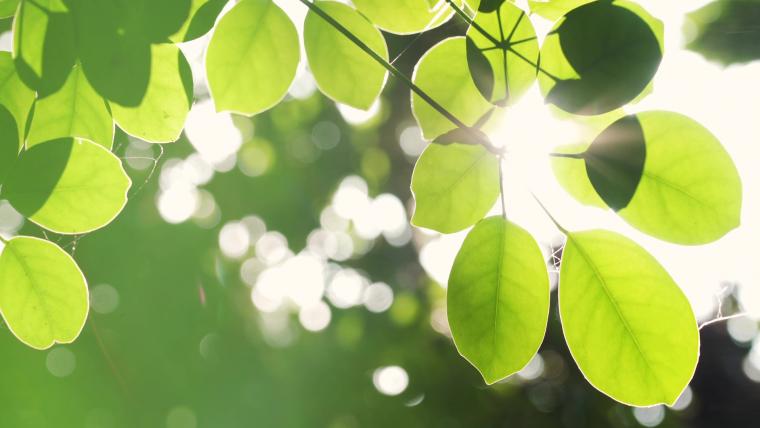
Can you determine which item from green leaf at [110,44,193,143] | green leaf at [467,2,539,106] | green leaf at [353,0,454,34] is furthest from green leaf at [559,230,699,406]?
green leaf at [110,44,193,143]

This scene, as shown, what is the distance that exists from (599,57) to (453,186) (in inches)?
8.9

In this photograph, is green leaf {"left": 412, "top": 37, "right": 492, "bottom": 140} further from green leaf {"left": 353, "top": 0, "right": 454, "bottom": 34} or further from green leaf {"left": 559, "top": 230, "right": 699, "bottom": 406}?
green leaf {"left": 559, "top": 230, "right": 699, "bottom": 406}

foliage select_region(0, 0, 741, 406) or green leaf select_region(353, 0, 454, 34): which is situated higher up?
green leaf select_region(353, 0, 454, 34)

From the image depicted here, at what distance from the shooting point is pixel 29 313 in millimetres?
790

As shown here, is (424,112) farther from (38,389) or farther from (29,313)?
(38,389)

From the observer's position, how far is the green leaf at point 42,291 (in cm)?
78

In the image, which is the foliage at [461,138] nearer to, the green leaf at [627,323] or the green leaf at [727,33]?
the green leaf at [627,323]

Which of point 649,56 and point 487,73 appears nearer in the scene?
point 649,56

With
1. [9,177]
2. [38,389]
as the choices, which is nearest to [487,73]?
[9,177]

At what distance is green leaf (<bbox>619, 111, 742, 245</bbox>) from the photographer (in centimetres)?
66

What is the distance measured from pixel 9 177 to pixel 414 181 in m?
0.50

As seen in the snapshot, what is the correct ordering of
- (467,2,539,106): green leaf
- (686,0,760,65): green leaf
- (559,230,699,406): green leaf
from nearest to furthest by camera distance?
(559,230,699,406): green leaf, (467,2,539,106): green leaf, (686,0,760,65): green leaf

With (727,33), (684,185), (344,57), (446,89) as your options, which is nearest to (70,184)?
(344,57)

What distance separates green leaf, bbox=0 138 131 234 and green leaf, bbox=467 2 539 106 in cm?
45
